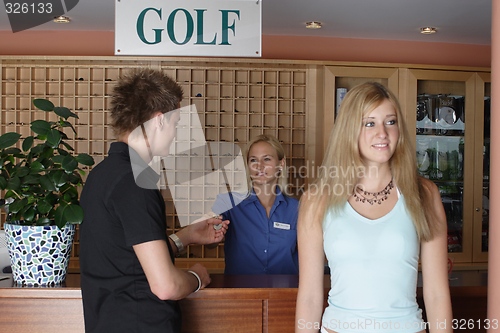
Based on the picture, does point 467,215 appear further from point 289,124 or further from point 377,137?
point 377,137

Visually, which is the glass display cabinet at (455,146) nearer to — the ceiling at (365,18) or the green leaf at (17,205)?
the ceiling at (365,18)

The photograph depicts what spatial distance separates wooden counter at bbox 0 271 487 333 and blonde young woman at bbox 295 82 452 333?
491mm

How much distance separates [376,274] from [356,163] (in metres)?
0.36

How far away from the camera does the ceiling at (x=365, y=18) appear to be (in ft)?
15.6

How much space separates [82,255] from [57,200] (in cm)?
51

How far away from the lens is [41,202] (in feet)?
7.83

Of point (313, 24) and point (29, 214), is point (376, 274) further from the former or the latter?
point (313, 24)

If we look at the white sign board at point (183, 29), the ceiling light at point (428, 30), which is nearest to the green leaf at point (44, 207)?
the white sign board at point (183, 29)

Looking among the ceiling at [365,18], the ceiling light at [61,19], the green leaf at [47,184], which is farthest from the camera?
the ceiling light at [61,19]

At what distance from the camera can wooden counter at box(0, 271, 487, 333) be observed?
2.42 meters

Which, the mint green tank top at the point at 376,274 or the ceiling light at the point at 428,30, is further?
the ceiling light at the point at 428,30

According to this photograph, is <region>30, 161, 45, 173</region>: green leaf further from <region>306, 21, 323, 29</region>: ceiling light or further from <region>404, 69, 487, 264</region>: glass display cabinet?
<region>404, 69, 487, 264</region>: glass display cabinet

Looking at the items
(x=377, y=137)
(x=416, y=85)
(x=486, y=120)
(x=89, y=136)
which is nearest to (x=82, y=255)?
(x=377, y=137)

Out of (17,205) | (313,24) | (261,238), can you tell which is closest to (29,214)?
(17,205)
